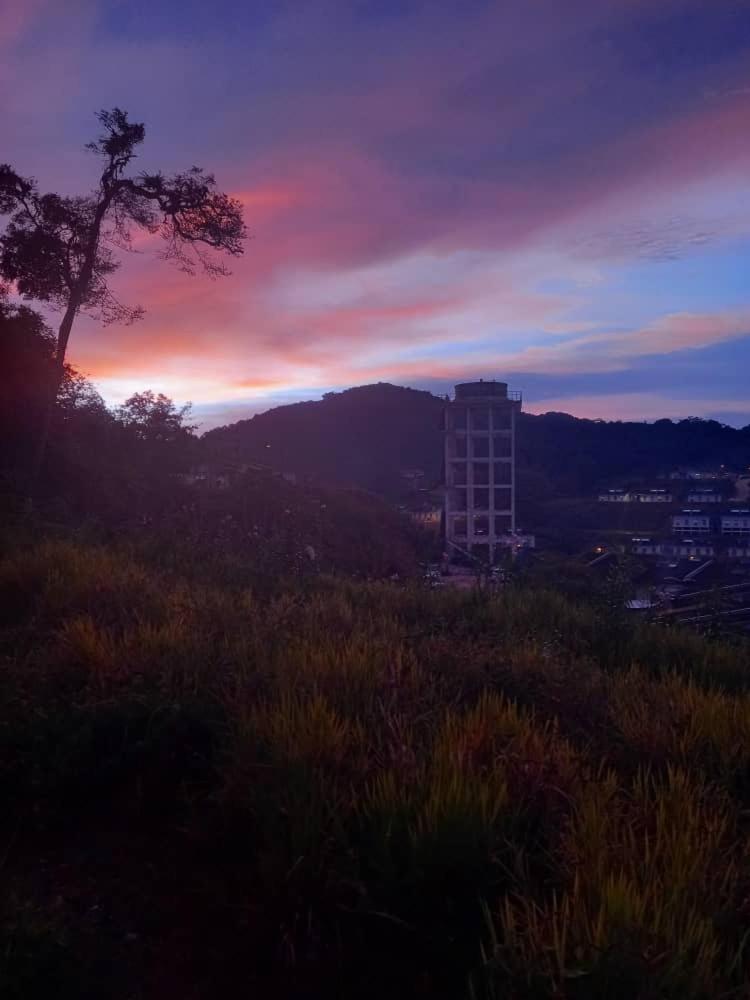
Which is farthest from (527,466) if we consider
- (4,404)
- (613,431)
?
(4,404)

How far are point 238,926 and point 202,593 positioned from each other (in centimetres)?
456

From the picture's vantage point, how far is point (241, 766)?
3809mm

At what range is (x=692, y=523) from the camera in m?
13.2

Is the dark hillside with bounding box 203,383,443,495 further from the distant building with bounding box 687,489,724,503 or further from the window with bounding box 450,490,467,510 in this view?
the distant building with bounding box 687,489,724,503

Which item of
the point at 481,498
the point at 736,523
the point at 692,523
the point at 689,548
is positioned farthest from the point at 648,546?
the point at 481,498

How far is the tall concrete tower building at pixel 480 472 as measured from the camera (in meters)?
17.3

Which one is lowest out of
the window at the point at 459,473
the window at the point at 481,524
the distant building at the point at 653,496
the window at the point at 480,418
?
the window at the point at 481,524

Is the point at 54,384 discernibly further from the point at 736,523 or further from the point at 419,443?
the point at 736,523

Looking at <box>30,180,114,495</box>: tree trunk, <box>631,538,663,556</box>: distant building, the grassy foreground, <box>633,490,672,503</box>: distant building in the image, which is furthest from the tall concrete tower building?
the grassy foreground

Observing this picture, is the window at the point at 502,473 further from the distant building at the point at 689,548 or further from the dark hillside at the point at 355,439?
the distant building at the point at 689,548

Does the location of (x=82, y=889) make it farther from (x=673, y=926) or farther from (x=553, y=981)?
(x=673, y=926)

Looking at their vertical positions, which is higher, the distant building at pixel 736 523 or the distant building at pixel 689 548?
the distant building at pixel 736 523

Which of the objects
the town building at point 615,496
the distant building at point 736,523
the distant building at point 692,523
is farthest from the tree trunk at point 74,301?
the distant building at point 736,523

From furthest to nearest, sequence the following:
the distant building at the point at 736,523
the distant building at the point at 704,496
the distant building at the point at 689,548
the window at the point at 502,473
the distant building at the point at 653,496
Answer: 1. the window at the point at 502,473
2. the distant building at the point at 653,496
3. the distant building at the point at 704,496
4. the distant building at the point at 736,523
5. the distant building at the point at 689,548
